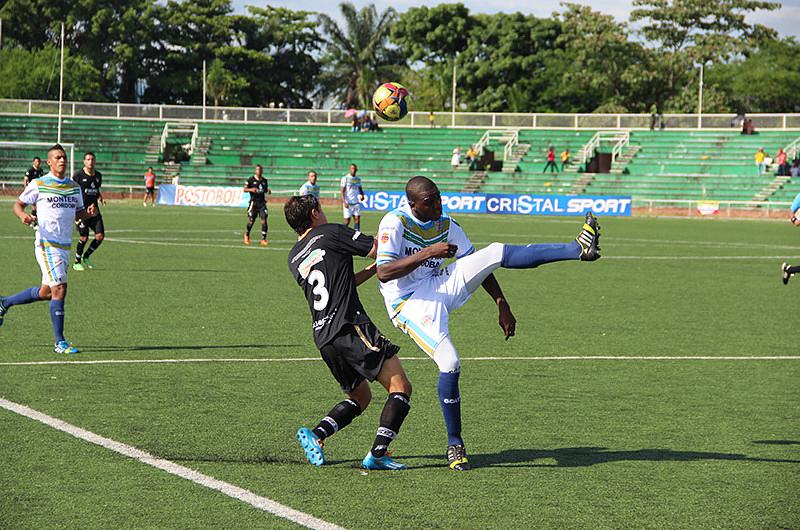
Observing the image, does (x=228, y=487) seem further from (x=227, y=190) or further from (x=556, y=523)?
→ (x=227, y=190)

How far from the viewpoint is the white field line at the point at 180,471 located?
20.6 feet

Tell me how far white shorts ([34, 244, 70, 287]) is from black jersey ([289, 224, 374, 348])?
5782mm

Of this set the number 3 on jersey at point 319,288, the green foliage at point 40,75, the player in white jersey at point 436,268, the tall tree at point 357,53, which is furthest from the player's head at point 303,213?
the tall tree at point 357,53

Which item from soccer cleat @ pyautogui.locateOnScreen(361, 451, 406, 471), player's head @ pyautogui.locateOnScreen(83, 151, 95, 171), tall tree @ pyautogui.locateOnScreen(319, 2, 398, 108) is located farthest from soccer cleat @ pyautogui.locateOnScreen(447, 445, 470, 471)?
tall tree @ pyautogui.locateOnScreen(319, 2, 398, 108)

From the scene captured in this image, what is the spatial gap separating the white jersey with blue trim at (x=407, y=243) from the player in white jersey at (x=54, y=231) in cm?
561

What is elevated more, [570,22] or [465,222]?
[570,22]

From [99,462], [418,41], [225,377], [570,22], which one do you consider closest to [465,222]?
[225,377]

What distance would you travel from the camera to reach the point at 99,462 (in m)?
7.51

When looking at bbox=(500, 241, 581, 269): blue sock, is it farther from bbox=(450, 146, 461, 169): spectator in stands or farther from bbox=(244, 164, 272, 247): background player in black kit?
bbox=(450, 146, 461, 169): spectator in stands

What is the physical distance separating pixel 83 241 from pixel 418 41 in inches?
2883

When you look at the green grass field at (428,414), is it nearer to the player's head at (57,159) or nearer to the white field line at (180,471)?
the white field line at (180,471)

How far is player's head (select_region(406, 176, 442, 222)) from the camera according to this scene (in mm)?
7492

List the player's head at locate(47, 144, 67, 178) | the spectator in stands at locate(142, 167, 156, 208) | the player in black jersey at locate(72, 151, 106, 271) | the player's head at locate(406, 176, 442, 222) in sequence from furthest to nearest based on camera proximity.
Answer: the spectator in stands at locate(142, 167, 156, 208)
the player in black jersey at locate(72, 151, 106, 271)
the player's head at locate(47, 144, 67, 178)
the player's head at locate(406, 176, 442, 222)

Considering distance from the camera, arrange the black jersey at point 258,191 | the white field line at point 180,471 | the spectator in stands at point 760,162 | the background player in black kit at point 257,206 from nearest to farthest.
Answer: the white field line at point 180,471, the background player in black kit at point 257,206, the black jersey at point 258,191, the spectator in stands at point 760,162
